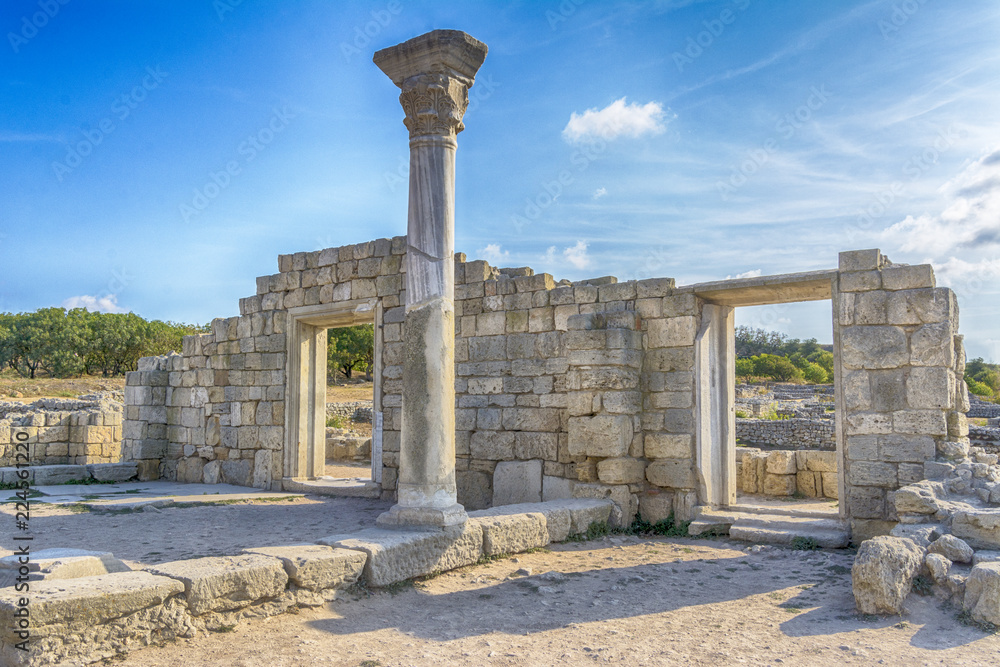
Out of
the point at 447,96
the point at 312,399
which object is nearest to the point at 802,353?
the point at 312,399

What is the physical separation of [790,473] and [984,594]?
5805mm

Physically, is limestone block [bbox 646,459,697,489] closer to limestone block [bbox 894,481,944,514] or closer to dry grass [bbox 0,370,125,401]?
limestone block [bbox 894,481,944,514]

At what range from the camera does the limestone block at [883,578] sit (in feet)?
14.9

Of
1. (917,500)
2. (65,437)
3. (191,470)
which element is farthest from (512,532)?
(65,437)

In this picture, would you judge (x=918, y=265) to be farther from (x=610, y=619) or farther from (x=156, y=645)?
(x=156, y=645)

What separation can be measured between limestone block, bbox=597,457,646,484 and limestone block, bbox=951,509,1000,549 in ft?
10.4

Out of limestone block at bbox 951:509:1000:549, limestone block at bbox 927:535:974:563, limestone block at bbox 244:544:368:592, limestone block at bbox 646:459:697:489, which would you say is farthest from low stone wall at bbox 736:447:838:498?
limestone block at bbox 244:544:368:592

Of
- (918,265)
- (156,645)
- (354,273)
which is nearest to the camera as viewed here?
(156,645)

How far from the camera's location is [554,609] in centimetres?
490

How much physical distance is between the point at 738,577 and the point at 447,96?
15.2 ft

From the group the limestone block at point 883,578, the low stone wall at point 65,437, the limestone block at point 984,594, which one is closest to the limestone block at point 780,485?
the limestone block at point 883,578

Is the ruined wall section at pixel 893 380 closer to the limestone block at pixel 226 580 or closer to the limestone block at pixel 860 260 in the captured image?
the limestone block at pixel 860 260

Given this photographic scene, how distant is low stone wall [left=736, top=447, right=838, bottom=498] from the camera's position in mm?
9812

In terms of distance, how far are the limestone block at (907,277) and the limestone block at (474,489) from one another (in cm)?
499
